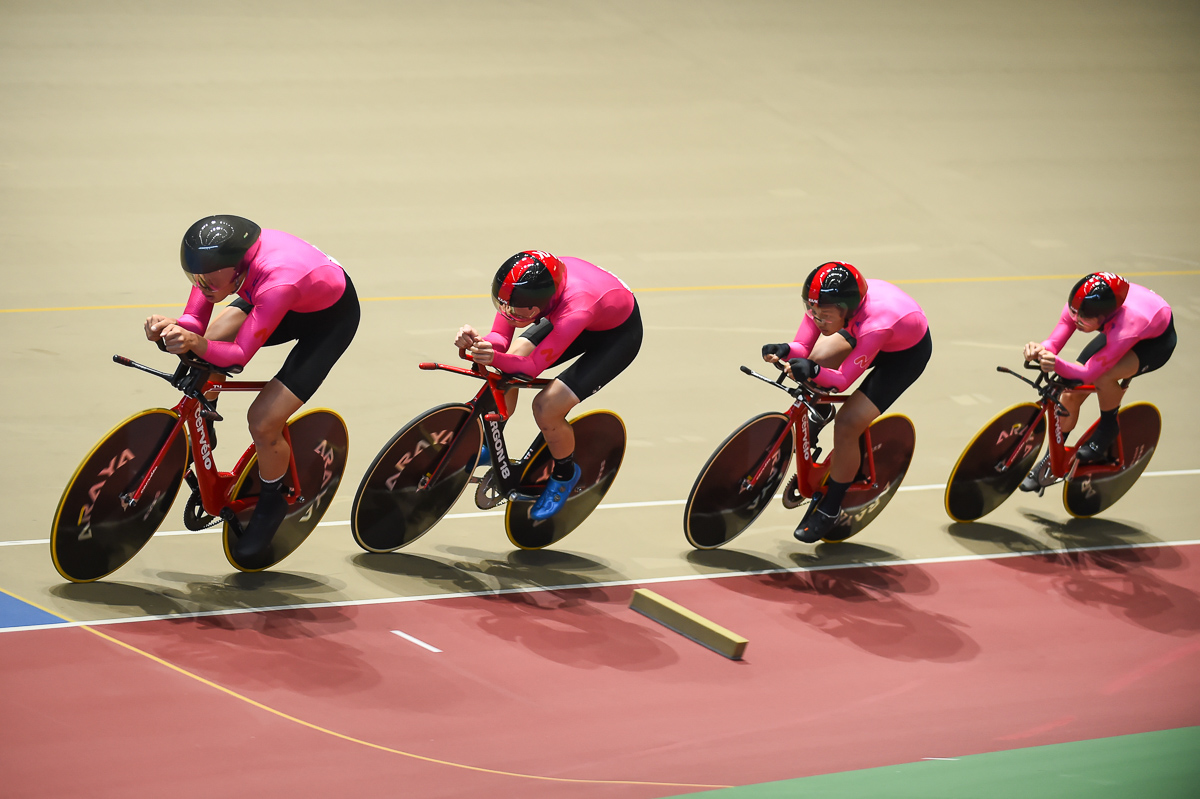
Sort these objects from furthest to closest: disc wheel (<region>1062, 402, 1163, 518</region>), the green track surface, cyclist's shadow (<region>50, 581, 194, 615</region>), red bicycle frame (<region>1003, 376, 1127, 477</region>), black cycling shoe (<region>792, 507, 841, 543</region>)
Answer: disc wheel (<region>1062, 402, 1163, 518</region>) → red bicycle frame (<region>1003, 376, 1127, 477</region>) → black cycling shoe (<region>792, 507, 841, 543</region>) → cyclist's shadow (<region>50, 581, 194, 615</region>) → the green track surface

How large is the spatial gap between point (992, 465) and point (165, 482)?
14.6 ft

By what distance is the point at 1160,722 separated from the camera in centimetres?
552

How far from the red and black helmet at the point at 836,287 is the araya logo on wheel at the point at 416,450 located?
188cm

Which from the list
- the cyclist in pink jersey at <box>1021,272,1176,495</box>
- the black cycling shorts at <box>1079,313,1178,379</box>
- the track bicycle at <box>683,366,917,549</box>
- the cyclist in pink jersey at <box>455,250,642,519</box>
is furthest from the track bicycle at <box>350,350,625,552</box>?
the black cycling shorts at <box>1079,313,1178,379</box>

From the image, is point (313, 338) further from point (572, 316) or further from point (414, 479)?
point (572, 316)

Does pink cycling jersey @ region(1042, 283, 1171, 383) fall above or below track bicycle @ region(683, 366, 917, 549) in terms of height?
above

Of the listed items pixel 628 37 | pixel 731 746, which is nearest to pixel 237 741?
pixel 731 746

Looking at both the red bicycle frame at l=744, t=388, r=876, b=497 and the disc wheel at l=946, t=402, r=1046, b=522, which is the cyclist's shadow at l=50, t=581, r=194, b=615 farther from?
the disc wheel at l=946, t=402, r=1046, b=522

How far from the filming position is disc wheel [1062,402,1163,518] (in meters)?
7.59

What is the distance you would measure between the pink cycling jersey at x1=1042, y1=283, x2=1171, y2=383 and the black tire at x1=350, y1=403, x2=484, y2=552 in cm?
312

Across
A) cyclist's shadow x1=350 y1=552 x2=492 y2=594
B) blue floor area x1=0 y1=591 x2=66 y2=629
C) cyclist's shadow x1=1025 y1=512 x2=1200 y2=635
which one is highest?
cyclist's shadow x1=1025 y1=512 x2=1200 y2=635

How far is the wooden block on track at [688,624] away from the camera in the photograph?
5.79 meters

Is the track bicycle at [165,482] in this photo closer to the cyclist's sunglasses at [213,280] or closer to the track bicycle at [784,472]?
the cyclist's sunglasses at [213,280]

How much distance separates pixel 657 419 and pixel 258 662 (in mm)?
3816
